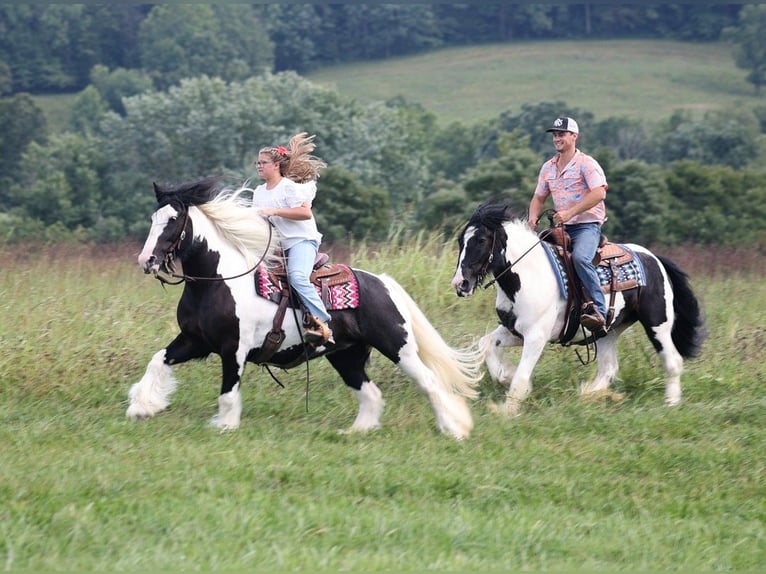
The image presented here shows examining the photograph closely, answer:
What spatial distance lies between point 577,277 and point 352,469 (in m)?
3.35

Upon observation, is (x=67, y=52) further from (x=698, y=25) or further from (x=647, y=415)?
(x=647, y=415)

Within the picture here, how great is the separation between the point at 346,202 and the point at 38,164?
2354 cm

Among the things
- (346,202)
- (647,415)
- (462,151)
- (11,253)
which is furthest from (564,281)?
(462,151)

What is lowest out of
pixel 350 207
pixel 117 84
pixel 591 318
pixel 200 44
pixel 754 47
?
pixel 117 84

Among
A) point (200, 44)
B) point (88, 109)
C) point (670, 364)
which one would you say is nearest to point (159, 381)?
point (670, 364)

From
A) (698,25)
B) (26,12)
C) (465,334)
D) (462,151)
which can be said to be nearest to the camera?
(465,334)

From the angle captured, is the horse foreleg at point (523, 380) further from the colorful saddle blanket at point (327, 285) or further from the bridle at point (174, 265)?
the bridle at point (174, 265)

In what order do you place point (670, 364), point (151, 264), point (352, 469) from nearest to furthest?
point (352, 469) → point (151, 264) → point (670, 364)

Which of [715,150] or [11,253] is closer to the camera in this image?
[11,253]

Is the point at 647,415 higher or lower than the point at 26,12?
higher

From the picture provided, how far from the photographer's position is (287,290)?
27.7 feet

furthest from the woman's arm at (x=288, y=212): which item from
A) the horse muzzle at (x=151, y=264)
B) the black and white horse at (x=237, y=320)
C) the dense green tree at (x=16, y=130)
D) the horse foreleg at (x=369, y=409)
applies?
the dense green tree at (x=16, y=130)

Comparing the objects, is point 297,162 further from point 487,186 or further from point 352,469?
point 487,186

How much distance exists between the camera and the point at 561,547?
607 centimetres
